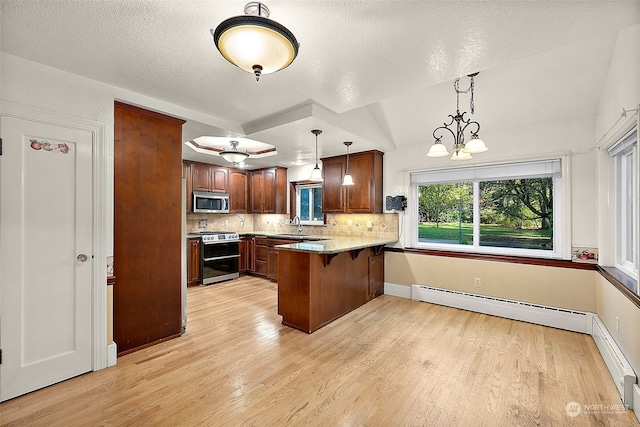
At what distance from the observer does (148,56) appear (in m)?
2.05

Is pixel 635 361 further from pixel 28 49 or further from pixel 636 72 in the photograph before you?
pixel 28 49

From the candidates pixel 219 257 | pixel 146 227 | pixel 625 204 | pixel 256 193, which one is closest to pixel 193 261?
pixel 219 257

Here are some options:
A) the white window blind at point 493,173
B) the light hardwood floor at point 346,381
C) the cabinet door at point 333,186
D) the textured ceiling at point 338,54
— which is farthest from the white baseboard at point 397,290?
the textured ceiling at point 338,54

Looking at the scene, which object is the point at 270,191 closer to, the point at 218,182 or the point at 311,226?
the point at 218,182

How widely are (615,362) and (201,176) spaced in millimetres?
5982

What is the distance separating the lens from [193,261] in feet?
17.0

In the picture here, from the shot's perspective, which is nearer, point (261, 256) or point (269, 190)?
point (261, 256)

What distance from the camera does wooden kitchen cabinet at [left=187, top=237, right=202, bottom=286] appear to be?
201 inches

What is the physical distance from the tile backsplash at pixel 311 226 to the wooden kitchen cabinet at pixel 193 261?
778 mm

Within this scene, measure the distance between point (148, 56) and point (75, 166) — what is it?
1.07 meters

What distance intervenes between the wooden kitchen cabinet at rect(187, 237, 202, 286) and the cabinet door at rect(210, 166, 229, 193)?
3.87ft

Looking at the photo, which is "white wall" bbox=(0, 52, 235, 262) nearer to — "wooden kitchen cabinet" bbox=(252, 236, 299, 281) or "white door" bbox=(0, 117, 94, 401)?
"white door" bbox=(0, 117, 94, 401)

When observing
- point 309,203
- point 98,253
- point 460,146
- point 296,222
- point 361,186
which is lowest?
point 98,253

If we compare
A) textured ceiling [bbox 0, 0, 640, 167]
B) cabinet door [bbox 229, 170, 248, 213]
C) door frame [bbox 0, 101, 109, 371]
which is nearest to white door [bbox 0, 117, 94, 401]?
door frame [bbox 0, 101, 109, 371]
